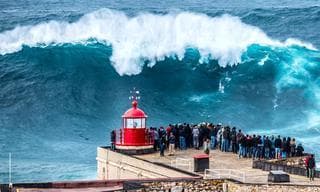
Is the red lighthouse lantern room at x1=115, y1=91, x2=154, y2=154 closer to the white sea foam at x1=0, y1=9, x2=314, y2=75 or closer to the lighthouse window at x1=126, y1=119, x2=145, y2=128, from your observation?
the lighthouse window at x1=126, y1=119, x2=145, y2=128

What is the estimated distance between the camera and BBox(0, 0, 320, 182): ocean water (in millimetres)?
50375

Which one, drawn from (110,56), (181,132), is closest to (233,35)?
(110,56)

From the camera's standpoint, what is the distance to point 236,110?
56.1 m

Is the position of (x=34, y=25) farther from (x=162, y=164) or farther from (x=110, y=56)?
(x=162, y=164)

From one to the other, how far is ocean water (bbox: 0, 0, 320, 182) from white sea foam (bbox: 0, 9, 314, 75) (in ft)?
0.26

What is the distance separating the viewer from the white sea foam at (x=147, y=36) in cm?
6688

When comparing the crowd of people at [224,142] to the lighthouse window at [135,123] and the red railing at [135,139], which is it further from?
the lighthouse window at [135,123]

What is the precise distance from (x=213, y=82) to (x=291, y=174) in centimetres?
2639

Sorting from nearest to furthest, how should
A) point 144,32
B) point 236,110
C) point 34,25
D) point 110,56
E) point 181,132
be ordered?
point 181,132, point 236,110, point 110,56, point 144,32, point 34,25

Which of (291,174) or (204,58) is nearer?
(291,174)

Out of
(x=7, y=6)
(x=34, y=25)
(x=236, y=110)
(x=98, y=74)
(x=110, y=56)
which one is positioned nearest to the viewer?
(x=236, y=110)

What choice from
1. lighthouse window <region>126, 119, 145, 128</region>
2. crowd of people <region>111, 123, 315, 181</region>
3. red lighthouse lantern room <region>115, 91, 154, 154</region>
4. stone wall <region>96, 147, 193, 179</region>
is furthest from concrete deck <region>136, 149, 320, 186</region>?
lighthouse window <region>126, 119, 145, 128</region>

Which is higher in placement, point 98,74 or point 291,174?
point 98,74

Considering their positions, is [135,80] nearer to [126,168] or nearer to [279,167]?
[126,168]
